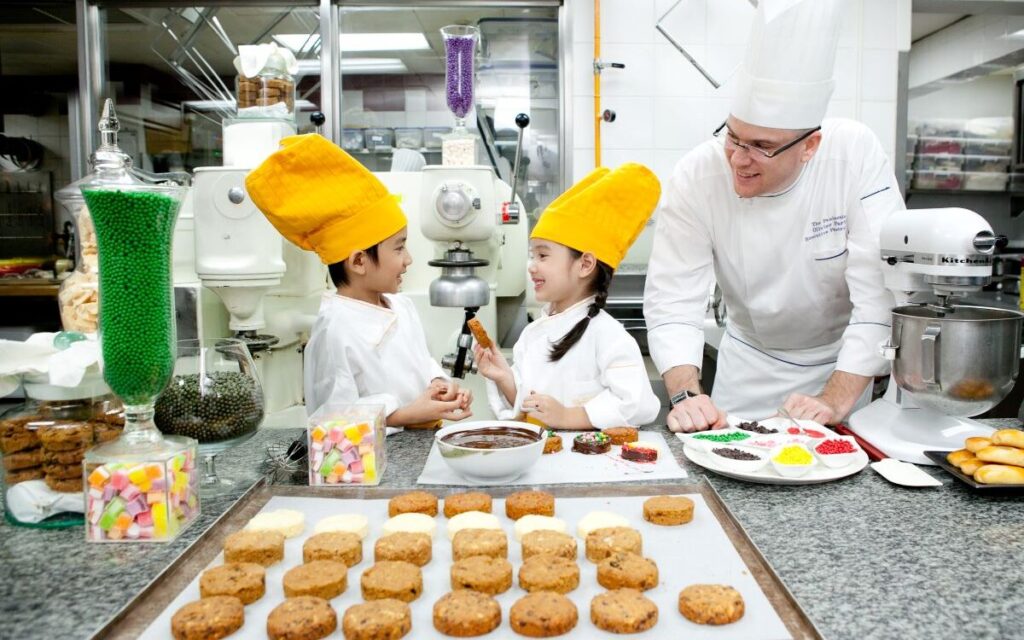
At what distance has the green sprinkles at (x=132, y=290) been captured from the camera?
3.49 feet

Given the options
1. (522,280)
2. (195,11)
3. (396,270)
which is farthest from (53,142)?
(396,270)

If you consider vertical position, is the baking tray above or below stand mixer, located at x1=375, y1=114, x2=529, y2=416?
below

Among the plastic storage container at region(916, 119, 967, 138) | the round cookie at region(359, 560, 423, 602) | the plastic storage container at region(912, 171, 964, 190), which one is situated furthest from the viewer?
the plastic storage container at region(916, 119, 967, 138)

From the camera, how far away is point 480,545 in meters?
1.05

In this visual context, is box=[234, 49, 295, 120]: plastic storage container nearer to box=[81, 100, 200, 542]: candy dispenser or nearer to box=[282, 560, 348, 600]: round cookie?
box=[81, 100, 200, 542]: candy dispenser

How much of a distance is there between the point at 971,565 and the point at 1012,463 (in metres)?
0.34

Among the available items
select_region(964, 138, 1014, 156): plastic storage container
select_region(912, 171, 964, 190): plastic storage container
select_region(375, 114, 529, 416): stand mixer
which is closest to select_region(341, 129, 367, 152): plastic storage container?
select_region(375, 114, 529, 416): stand mixer

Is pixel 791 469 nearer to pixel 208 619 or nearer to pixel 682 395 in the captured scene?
pixel 682 395

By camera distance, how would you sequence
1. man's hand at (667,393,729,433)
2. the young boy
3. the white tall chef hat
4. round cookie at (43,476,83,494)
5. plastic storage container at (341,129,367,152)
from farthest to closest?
1. plastic storage container at (341,129,367,152)
2. the white tall chef hat
3. the young boy
4. man's hand at (667,393,729,433)
5. round cookie at (43,476,83,494)

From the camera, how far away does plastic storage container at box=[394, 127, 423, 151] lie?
432 cm

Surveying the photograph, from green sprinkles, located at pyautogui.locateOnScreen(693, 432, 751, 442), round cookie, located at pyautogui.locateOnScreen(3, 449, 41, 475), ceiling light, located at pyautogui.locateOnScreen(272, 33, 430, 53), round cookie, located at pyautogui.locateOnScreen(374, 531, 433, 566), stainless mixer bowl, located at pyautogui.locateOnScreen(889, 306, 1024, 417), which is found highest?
ceiling light, located at pyautogui.locateOnScreen(272, 33, 430, 53)

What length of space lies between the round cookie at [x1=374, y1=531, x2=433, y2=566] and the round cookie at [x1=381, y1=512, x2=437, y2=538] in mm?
38

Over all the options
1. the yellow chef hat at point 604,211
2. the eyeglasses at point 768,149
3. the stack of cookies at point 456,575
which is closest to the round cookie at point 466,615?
the stack of cookies at point 456,575

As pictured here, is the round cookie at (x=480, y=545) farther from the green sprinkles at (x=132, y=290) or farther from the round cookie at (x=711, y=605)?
the green sprinkles at (x=132, y=290)
